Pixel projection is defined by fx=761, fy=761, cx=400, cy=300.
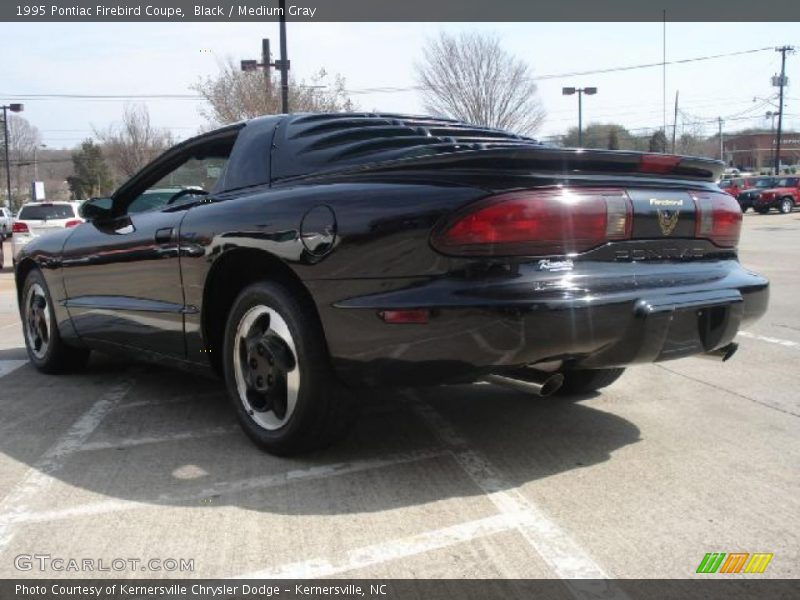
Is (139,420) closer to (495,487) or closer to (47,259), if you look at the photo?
(47,259)

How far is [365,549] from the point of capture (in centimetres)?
255

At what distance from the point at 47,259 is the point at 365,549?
362 cm

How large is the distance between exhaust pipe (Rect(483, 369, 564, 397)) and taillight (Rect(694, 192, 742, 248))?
90 centimetres

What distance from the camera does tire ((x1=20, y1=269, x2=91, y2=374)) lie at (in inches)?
206

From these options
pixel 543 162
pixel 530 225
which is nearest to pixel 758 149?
pixel 543 162

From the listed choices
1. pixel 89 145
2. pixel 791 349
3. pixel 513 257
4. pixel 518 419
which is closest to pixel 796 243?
pixel 791 349

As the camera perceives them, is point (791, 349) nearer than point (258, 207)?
No

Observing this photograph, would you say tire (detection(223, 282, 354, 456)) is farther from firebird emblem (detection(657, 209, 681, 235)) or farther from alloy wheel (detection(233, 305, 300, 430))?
firebird emblem (detection(657, 209, 681, 235))

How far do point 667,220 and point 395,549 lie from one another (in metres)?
1.73

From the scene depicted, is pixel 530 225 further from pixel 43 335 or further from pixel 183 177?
pixel 43 335

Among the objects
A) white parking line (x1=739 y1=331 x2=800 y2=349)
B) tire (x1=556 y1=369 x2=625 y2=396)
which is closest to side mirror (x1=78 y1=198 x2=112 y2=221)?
tire (x1=556 y1=369 x2=625 y2=396)

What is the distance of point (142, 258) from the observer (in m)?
4.14

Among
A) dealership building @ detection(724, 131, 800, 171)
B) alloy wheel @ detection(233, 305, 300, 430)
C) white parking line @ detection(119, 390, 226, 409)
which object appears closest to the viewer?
alloy wheel @ detection(233, 305, 300, 430)

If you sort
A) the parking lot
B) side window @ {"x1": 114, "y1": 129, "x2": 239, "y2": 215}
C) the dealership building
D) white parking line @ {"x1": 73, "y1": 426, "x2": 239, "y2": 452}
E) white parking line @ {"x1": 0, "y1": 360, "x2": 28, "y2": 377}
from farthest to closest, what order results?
the dealership building < white parking line @ {"x1": 0, "y1": 360, "x2": 28, "y2": 377} < side window @ {"x1": 114, "y1": 129, "x2": 239, "y2": 215} < white parking line @ {"x1": 73, "y1": 426, "x2": 239, "y2": 452} < the parking lot
